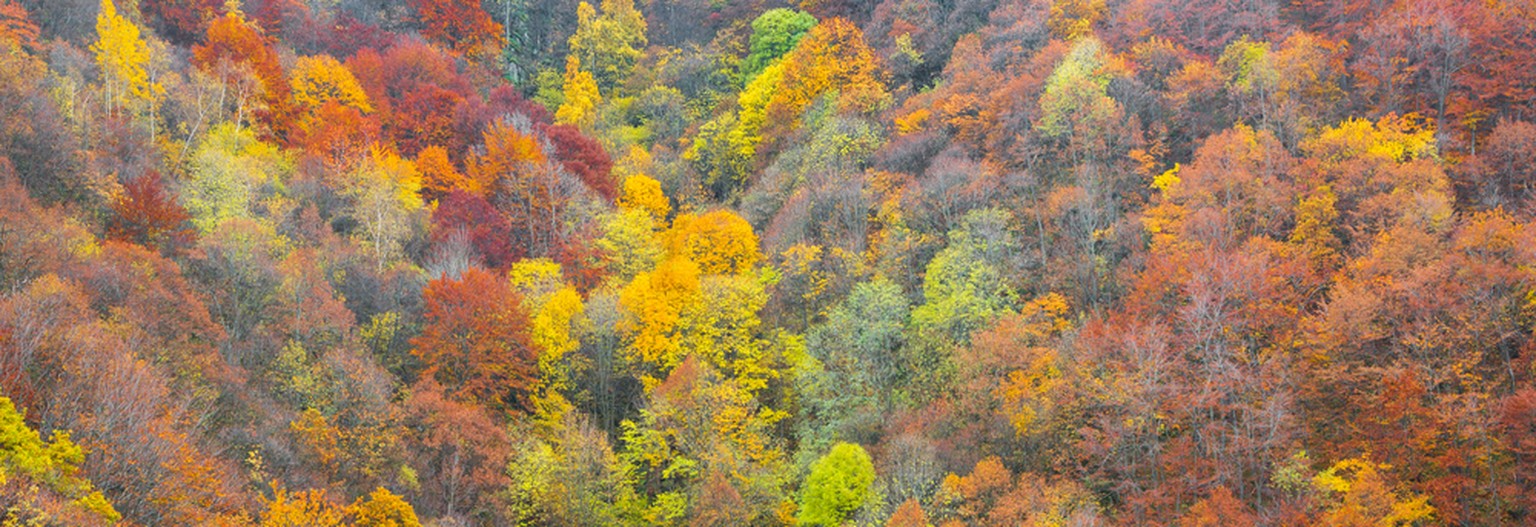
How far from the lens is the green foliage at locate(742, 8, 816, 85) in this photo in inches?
3430

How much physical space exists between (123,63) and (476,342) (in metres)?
30.4

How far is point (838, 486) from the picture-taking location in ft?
137

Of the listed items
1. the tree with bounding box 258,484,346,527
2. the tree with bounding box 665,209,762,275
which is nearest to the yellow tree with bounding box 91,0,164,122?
the tree with bounding box 665,209,762,275

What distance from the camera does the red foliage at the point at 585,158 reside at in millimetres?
69812

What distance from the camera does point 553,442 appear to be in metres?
49.8

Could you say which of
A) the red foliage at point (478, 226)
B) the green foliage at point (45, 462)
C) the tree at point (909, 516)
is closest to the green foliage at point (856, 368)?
the tree at point (909, 516)

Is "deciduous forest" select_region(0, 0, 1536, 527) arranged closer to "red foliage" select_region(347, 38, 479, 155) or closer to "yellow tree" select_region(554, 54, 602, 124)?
"red foliage" select_region(347, 38, 479, 155)

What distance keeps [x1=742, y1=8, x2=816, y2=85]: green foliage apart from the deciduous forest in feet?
40.5

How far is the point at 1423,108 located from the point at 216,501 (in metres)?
54.5

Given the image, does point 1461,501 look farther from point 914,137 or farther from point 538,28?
point 538,28

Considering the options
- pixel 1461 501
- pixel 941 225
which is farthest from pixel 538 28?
pixel 1461 501

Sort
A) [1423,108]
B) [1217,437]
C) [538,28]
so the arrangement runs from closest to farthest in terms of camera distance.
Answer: [1217,437]
[1423,108]
[538,28]

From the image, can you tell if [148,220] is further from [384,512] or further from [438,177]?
[438,177]

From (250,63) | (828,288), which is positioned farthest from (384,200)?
(828,288)
